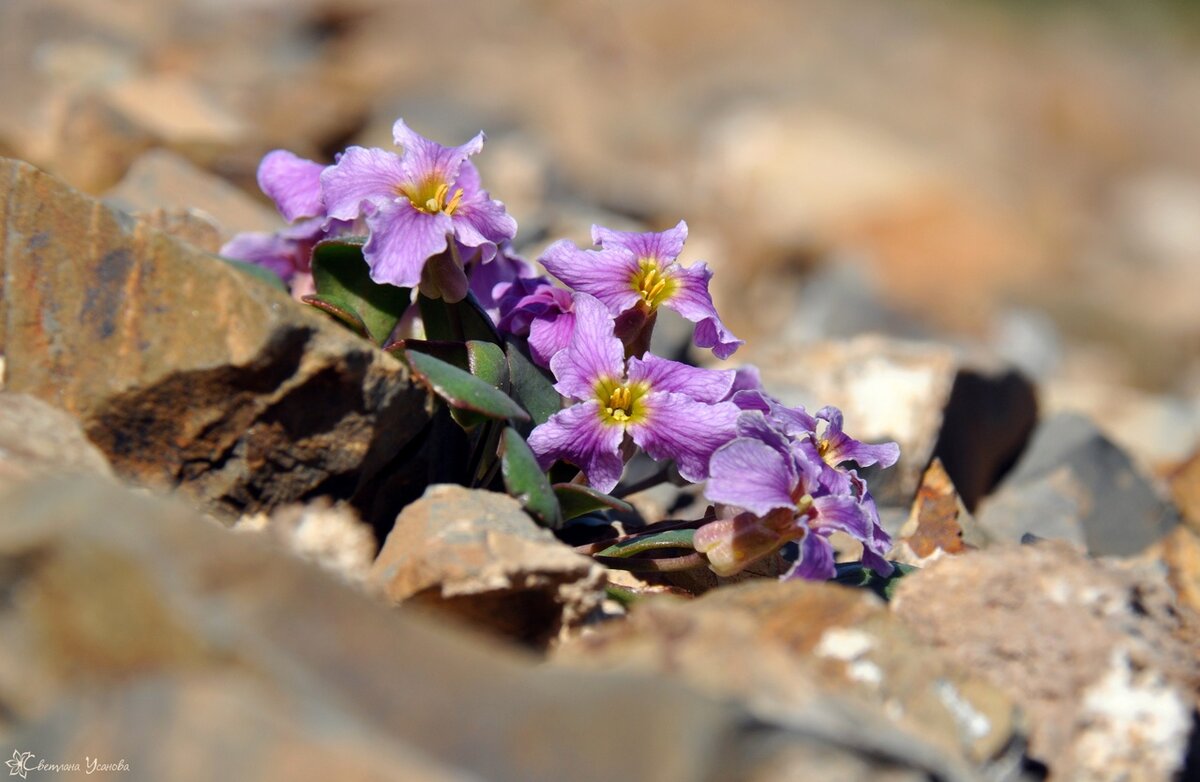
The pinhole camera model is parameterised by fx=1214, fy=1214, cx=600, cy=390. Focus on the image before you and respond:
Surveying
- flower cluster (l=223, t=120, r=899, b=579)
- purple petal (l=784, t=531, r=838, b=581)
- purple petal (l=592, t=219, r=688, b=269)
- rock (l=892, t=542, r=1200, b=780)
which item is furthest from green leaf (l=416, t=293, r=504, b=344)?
rock (l=892, t=542, r=1200, b=780)

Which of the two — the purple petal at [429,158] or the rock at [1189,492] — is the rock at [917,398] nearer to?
the rock at [1189,492]

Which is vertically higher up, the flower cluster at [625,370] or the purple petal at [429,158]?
the purple petal at [429,158]

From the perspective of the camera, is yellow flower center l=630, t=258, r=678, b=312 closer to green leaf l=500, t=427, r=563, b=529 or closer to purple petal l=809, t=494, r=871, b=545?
green leaf l=500, t=427, r=563, b=529

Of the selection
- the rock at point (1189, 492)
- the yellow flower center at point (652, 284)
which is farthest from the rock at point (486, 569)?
the rock at point (1189, 492)

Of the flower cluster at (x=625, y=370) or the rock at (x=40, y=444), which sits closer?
the rock at (x=40, y=444)

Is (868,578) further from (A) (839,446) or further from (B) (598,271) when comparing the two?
(B) (598,271)

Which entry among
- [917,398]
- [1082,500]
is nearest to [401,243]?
[917,398]

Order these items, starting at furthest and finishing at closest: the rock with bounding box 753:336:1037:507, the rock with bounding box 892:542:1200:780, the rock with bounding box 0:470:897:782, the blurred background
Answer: the blurred background → the rock with bounding box 753:336:1037:507 → the rock with bounding box 892:542:1200:780 → the rock with bounding box 0:470:897:782
